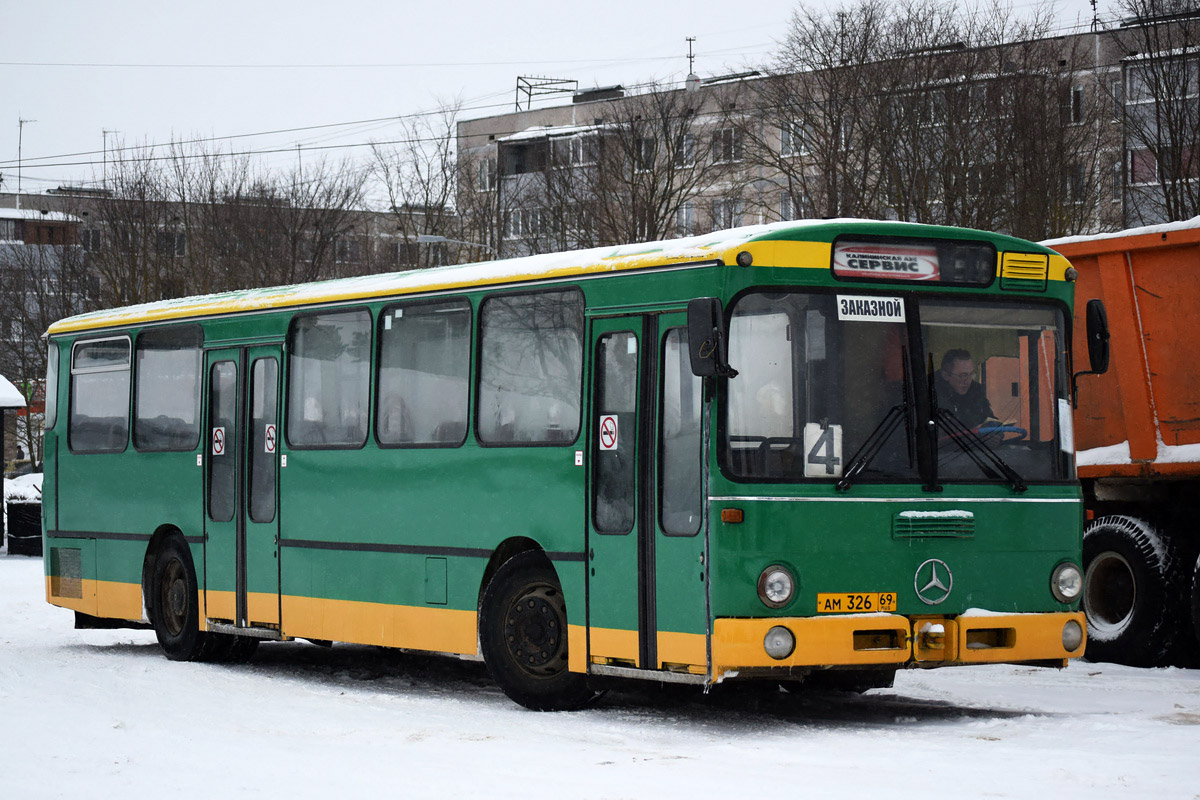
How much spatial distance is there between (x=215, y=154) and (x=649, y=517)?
49083mm

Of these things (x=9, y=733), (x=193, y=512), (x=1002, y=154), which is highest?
(x=1002, y=154)

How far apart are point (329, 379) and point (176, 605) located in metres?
3.29

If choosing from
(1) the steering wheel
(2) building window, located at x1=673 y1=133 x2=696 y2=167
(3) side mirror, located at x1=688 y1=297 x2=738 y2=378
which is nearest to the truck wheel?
(1) the steering wheel

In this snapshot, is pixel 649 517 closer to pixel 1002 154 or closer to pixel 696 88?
pixel 1002 154

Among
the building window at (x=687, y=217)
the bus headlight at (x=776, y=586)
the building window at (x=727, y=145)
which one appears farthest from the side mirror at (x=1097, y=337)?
the building window at (x=687, y=217)

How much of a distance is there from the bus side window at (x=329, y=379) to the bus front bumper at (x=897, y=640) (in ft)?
14.9

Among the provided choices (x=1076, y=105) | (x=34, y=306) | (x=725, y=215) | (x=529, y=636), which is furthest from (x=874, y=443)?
(x=34, y=306)

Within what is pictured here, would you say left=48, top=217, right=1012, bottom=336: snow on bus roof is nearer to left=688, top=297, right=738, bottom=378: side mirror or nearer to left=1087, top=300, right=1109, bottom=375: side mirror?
left=688, top=297, right=738, bottom=378: side mirror

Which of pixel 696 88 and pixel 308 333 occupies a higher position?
pixel 696 88

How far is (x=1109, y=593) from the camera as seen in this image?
1556 centimetres

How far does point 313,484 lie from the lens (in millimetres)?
14539

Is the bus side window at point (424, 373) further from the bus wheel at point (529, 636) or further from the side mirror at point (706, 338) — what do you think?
the side mirror at point (706, 338)

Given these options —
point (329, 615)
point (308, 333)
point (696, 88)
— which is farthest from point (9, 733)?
point (696, 88)

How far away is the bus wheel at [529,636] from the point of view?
11.9 m
